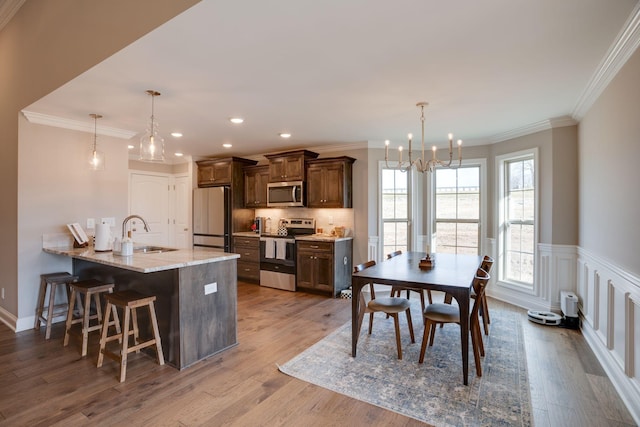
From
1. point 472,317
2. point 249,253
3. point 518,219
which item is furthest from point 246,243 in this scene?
point 518,219

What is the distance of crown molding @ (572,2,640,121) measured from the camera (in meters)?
2.00

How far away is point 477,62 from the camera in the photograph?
8.07ft

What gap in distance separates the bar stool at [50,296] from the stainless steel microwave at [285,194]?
3098 mm

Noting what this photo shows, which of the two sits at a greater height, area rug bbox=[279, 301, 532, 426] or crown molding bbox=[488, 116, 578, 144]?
crown molding bbox=[488, 116, 578, 144]

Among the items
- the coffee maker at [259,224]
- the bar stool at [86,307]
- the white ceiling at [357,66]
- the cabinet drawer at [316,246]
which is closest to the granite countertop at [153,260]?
the bar stool at [86,307]

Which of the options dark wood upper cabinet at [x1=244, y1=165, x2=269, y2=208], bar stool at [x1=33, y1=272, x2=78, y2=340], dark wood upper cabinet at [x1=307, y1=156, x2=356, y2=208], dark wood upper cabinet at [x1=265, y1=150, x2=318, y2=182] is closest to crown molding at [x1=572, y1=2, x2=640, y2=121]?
dark wood upper cabinet at [x1=307, y1=156, x2=356, y2=208]

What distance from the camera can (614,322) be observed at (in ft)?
8.84

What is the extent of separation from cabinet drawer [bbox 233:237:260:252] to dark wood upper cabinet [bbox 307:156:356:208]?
121cm

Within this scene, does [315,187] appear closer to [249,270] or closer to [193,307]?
[249,270]

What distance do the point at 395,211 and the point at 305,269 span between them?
178 cm

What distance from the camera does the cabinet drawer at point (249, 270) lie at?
19.5ft

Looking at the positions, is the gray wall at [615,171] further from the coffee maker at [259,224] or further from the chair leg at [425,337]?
the coffee maker at [259,224]

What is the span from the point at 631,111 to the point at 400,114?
6.56ft

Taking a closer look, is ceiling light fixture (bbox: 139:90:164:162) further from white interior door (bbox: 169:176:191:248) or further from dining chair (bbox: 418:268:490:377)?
white interior door (bbox: 169:176:191:248)
